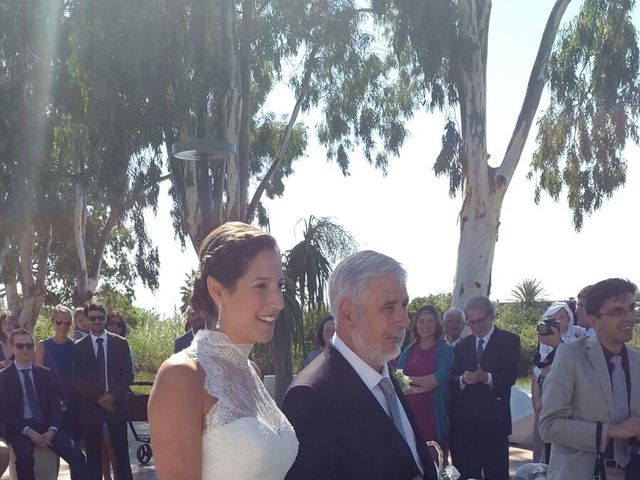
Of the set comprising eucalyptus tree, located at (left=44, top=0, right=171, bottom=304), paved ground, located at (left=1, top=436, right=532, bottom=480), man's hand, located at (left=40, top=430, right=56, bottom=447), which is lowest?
paved ground, located at (left=1, top=436, right=532, bottom=480)

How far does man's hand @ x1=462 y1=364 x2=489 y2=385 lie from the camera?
307 inches

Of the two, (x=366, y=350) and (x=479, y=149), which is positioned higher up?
(x=479, y=149)

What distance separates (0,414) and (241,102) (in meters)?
12.0

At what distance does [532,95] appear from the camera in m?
16.2

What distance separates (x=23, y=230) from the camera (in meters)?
22.8

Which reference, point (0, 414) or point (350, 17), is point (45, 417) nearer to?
point (0, 414)

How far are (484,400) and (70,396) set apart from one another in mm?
4176

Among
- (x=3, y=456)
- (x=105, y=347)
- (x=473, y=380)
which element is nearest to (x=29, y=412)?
(x=3, y=456)

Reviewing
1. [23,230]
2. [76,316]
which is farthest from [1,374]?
[23,230]

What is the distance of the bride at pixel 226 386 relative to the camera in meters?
2.69

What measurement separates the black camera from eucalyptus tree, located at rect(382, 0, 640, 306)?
6922 millimetres

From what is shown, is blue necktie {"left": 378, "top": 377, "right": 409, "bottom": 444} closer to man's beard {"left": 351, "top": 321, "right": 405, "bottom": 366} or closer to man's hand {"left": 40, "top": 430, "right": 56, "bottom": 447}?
man's beard {"left": 351, "top": 321, "right": 405, "bottom": 366}

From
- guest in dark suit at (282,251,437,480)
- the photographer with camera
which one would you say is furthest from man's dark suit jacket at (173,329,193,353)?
guest in dark suit at (282,251,437,480)

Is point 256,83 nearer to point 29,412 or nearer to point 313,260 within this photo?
point 313,260
